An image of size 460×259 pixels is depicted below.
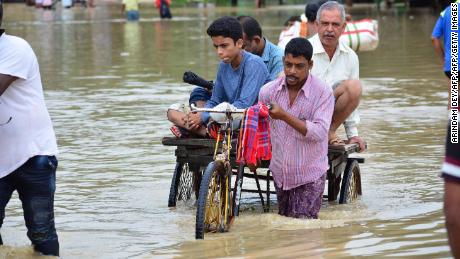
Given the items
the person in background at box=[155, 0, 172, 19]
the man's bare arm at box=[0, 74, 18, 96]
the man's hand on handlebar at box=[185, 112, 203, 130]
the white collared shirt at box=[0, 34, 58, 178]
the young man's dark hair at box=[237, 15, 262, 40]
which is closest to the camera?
the man's bare arm at box=[0, 74, 18, 96]

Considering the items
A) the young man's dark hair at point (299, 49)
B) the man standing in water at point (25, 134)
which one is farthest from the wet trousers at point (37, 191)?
the young man's dark hair at point (299, 49)

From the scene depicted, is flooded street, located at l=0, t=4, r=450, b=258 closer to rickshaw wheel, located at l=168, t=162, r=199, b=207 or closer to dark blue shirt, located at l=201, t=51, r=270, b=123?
rickshaw wheel, located at l=168, t=162, r=199, b=207

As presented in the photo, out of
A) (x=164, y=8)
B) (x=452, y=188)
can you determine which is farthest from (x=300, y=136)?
(x=164, y=8)

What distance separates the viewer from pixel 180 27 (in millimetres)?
36500

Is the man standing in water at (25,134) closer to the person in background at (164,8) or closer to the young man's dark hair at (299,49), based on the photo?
the young man's dark hair at (299,49)

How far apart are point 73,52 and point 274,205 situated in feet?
57.3

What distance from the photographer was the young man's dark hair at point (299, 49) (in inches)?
300

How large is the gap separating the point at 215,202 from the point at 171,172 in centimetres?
306

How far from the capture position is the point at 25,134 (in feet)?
21.1

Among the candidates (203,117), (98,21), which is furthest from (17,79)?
(98,21)

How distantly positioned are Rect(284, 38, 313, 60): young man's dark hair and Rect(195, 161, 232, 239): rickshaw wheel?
33.1 inches

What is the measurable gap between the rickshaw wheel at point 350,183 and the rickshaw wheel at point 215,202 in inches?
48.7

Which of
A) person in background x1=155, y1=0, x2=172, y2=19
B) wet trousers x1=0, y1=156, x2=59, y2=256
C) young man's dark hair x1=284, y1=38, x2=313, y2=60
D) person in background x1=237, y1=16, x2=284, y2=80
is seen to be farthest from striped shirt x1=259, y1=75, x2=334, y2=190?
person in background x1=155, y1=0, x2=172, y2=19

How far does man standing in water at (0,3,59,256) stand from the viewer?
6328 mm
